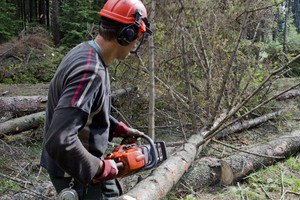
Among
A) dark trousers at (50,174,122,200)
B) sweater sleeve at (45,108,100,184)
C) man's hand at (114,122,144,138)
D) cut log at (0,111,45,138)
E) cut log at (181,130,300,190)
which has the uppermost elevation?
sweater sleeve at (45,108,100,184)

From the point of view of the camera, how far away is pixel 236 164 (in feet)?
→ 14.8

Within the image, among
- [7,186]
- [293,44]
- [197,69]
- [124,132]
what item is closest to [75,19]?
[197,69]

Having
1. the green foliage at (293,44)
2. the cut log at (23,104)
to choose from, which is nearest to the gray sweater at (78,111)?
the cut log at (23,104)

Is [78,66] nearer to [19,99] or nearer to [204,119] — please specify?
[204,119]

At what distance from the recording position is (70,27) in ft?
49.2

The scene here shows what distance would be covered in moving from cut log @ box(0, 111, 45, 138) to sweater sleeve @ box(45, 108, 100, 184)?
4717mm

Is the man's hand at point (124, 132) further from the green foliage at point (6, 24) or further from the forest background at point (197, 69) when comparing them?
the green foliage at point (6, 24)

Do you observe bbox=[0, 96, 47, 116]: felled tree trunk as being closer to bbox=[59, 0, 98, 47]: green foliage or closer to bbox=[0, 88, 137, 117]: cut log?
bbox=[0, 88, 137, 117]: cut log

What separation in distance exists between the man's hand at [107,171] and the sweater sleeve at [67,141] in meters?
0.16

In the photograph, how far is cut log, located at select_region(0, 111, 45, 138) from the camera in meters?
5.98

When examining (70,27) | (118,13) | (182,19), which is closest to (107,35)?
(118,13)

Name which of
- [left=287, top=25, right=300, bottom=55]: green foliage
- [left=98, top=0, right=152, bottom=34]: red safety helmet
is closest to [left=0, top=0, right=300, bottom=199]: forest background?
[left=98, top=0, right=152, bottom=34]: red safety helmet

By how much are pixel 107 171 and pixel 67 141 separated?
14.6 inches

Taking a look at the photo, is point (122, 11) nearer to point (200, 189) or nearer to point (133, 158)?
point (133, 158)
